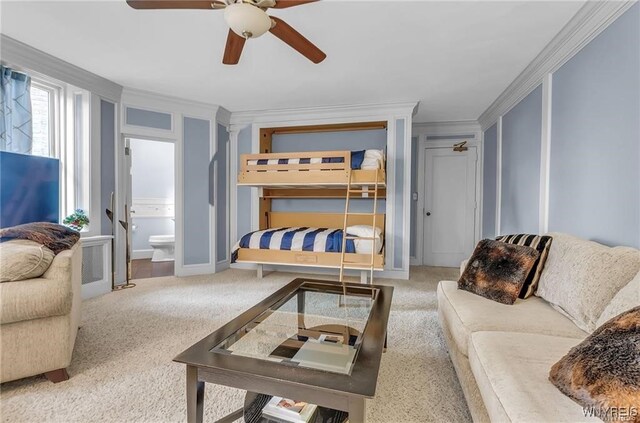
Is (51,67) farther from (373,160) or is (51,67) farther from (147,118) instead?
(373,160)

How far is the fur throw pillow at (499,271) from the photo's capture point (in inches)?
69.0

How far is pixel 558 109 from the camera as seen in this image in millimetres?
2260

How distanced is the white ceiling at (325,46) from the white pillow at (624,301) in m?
1.85

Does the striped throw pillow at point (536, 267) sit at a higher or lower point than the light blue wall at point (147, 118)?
lower

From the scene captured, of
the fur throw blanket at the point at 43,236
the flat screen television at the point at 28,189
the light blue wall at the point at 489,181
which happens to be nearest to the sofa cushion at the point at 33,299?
the fur throw blanket at the point at 43,236

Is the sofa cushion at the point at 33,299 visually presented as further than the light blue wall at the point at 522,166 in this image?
No

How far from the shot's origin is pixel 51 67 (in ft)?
9.06

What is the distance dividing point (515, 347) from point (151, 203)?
567cm

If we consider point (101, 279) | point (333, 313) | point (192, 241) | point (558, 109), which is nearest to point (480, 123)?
point (558, 109)

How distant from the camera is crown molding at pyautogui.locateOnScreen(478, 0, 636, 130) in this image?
5.66ft

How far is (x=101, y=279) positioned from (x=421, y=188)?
14.8ft

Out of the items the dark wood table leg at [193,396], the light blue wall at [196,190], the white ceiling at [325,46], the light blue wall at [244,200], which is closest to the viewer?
the dark wood table leg at [193,396]

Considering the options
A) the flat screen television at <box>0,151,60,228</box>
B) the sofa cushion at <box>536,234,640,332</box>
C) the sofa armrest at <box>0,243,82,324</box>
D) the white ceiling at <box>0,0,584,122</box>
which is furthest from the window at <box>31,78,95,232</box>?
the sofa cushion at <box>536,234,640,332</box>

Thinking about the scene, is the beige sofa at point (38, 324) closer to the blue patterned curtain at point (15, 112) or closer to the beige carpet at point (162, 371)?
the beige carpet at point (162, 371)
